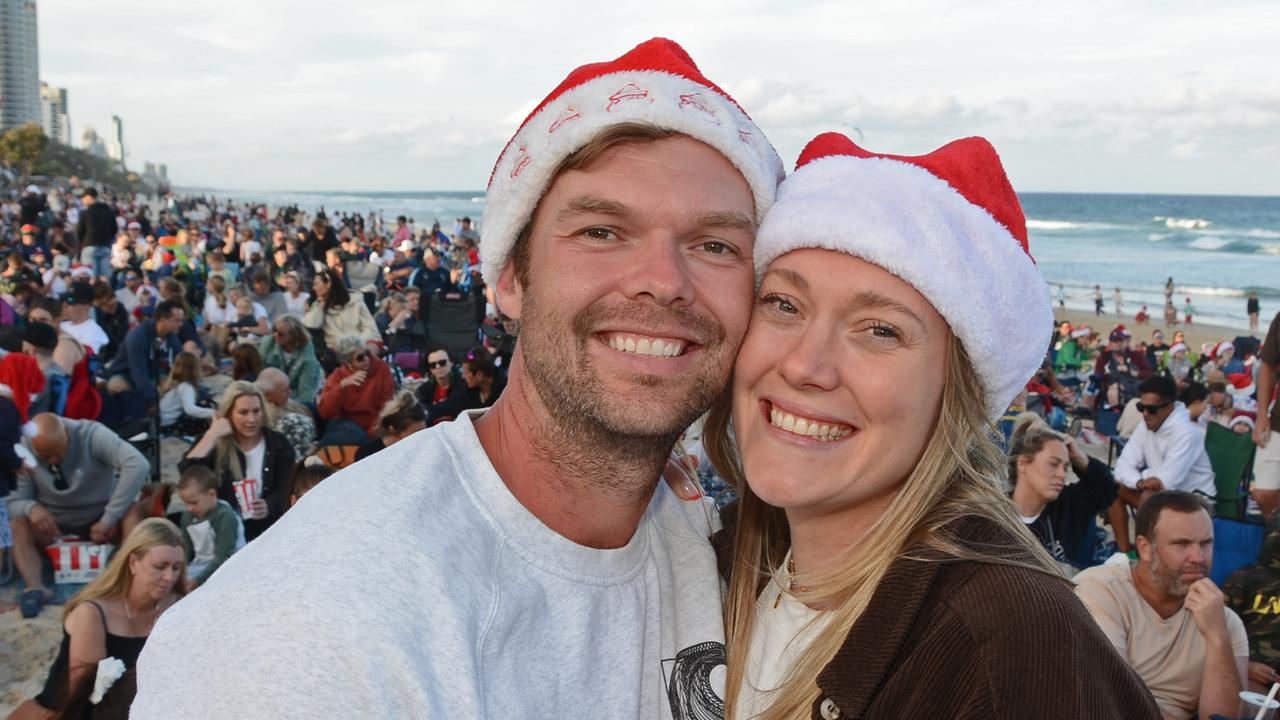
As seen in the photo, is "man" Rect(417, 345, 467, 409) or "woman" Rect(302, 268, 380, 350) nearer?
"man" Rect(417, 345, 467, 409)

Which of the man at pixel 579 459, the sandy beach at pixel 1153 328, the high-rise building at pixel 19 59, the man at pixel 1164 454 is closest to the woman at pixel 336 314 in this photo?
the man at pixel 1164 454

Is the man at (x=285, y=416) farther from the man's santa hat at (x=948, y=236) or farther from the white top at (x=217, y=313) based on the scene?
the man's santa hat at (x=948, y=236)

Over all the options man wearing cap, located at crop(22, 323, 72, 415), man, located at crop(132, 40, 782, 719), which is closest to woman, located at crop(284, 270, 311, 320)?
man wearing cap, located at crop(22, 323, 72, 415)

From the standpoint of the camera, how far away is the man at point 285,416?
7.02m

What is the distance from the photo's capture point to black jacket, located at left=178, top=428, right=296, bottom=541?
6.05 m

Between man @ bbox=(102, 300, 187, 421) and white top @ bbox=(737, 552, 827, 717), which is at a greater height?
white top @ bbox=(737, 552, 827, 717)

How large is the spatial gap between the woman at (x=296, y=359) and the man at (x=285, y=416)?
159cm

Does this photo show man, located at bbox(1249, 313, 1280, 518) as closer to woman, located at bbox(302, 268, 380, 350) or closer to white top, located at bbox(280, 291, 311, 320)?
woman, located at bbox(302, 268, 380, 350)

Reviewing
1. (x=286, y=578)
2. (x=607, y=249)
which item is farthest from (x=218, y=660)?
(x=607, y=249)

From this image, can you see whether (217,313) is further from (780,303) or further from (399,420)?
(780,303)

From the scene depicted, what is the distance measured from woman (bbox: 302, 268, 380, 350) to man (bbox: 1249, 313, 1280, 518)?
8145 millimetres

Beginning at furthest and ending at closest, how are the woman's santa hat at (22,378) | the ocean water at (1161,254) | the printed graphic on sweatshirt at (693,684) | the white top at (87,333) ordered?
→ the ocean water at (1161,254) < the white top at (87,333) < the woman's santa hat at (22,378) < the printed graphic on sweatshirt at (693,684)

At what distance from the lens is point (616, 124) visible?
1.80 meters

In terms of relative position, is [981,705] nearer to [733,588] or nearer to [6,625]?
[733,588]
